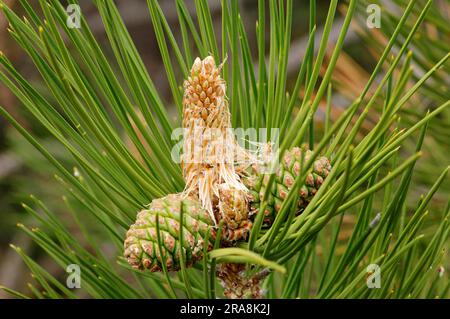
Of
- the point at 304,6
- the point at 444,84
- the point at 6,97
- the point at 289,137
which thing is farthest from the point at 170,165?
the point at 304,6

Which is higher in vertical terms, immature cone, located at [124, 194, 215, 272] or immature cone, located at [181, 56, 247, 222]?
immature cone, located at [181, 56, 247, 222]

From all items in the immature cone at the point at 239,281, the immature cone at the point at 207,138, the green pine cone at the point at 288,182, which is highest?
the immature cone at the point at 207,138

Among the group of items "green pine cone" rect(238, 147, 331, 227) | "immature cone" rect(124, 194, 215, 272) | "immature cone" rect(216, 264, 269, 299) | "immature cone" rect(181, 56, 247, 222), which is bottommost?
"immature cone" rect(216, 264, 269, 299)

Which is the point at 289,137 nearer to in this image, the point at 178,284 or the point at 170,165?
the point at 170,165

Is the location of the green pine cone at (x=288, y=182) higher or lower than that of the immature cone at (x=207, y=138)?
lower
